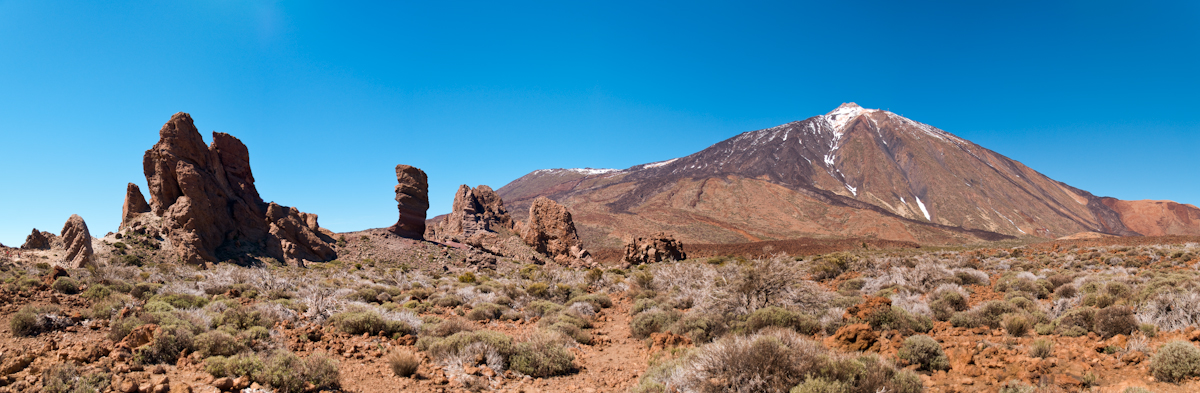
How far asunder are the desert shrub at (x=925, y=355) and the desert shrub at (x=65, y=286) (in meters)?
14.8

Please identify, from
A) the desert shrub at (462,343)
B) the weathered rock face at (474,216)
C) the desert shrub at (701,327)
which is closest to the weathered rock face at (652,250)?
the weathered rock face at (474,216)

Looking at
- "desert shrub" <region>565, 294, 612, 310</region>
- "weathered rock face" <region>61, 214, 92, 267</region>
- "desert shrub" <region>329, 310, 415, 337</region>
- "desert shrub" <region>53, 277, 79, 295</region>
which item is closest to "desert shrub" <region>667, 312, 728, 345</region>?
"desert shrub" <region>565, 294, 612, 310</region>

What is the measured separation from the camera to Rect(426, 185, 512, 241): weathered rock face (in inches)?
1479

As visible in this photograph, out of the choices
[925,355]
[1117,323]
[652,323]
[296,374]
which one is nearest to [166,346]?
[296,374]

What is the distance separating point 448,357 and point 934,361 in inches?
259

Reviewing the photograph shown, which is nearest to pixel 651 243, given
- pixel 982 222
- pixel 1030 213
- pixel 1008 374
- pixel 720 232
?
pixel 1008 374

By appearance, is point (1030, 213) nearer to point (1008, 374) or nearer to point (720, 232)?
point (720, 232)

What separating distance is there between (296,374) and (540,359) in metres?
2.99

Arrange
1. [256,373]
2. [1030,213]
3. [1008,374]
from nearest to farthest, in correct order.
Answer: [256,373], [1008,374], [1030,213]

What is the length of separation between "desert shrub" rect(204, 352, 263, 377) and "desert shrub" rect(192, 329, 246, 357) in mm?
631

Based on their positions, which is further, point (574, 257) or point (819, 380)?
point (574, 257)

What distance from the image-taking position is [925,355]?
237 inches

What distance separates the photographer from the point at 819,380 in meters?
4.63

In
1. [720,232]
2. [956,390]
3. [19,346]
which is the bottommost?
[956,390]
